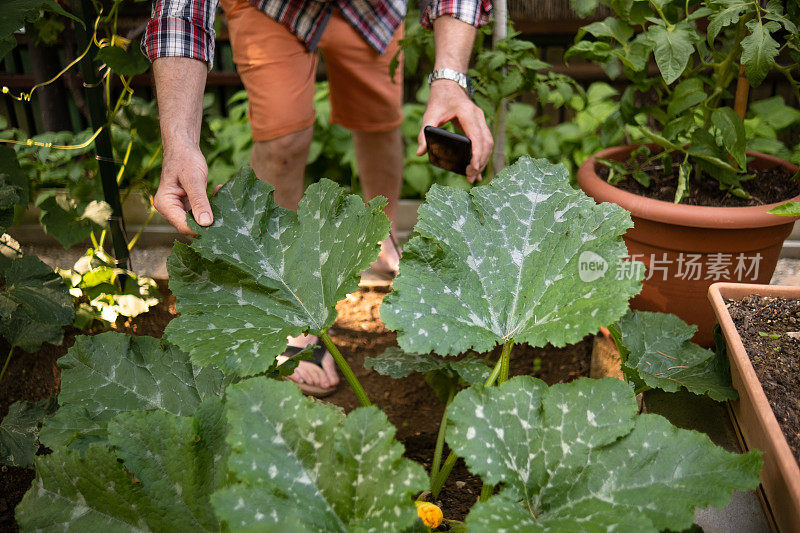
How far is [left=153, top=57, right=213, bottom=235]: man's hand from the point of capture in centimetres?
145

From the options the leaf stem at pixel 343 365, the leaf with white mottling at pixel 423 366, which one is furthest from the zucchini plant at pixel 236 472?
the leaf with white mottling at pixel 423 366

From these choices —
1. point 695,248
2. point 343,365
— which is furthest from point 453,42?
point 343,365

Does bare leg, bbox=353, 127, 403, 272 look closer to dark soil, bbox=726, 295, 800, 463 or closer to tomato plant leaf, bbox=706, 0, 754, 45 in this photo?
tomato plant leaf, bbox=706, 0, 754, 45

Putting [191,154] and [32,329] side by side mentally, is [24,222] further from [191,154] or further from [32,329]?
[191,154]

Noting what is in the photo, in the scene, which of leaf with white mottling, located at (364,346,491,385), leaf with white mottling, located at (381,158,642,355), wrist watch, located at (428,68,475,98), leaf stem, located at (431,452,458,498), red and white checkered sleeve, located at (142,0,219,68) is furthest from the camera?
wrist watch, located at (428,68,475,98)

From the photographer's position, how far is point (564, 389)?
3.79 ft

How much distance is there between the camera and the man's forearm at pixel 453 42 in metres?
1.94

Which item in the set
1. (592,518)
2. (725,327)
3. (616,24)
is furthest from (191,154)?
(616,24)

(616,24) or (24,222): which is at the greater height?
(616,24)

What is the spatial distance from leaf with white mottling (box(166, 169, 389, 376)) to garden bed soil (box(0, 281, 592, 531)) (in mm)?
589

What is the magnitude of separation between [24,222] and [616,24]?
269 cm

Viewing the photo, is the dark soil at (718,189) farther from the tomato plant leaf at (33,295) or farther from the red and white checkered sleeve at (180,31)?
the tomato plant leaf at (33,295)

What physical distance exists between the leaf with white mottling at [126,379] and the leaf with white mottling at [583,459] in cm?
58

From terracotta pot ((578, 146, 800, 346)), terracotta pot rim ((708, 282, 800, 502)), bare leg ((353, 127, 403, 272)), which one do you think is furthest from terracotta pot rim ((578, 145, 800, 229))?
bare leg ((353, 127, 403, 272))
